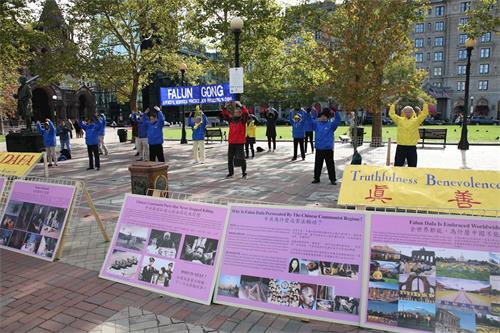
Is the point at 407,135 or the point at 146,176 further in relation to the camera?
the point at 407,135

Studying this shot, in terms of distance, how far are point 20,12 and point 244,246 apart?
1905 cm

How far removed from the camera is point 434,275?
10.2 feet

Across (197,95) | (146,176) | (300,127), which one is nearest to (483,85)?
(197,95)

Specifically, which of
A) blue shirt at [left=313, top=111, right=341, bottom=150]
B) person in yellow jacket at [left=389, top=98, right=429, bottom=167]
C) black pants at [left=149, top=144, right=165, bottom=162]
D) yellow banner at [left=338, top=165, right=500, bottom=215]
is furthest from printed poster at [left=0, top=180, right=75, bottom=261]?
person in yellow jacket at [left=389, top=98, right=429, bottom=167]

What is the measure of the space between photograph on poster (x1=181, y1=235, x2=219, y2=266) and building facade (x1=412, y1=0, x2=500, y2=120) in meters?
87.4

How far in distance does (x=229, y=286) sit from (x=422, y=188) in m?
2.13

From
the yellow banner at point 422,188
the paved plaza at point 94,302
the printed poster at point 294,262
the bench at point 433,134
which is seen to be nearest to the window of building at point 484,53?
the bench at point 433,134

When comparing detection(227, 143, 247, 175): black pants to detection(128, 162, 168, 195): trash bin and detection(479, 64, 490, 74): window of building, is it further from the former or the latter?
detection(479, 64, 490, 74): window of building

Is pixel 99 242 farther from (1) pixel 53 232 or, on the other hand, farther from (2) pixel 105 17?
(2) pixel 105 17

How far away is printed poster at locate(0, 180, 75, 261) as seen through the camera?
514 centimetres

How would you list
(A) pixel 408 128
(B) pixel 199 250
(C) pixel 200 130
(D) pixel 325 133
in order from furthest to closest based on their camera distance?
1. (C) pixel 200 130
2. (D) pixel 325 133
3. (A) pixel 408 128
4. (B) pixel 199 250

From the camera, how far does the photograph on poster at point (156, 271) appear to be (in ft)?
13.0

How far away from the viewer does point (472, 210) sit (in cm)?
361

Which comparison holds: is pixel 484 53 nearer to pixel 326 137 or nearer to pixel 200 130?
pixel 200 130
